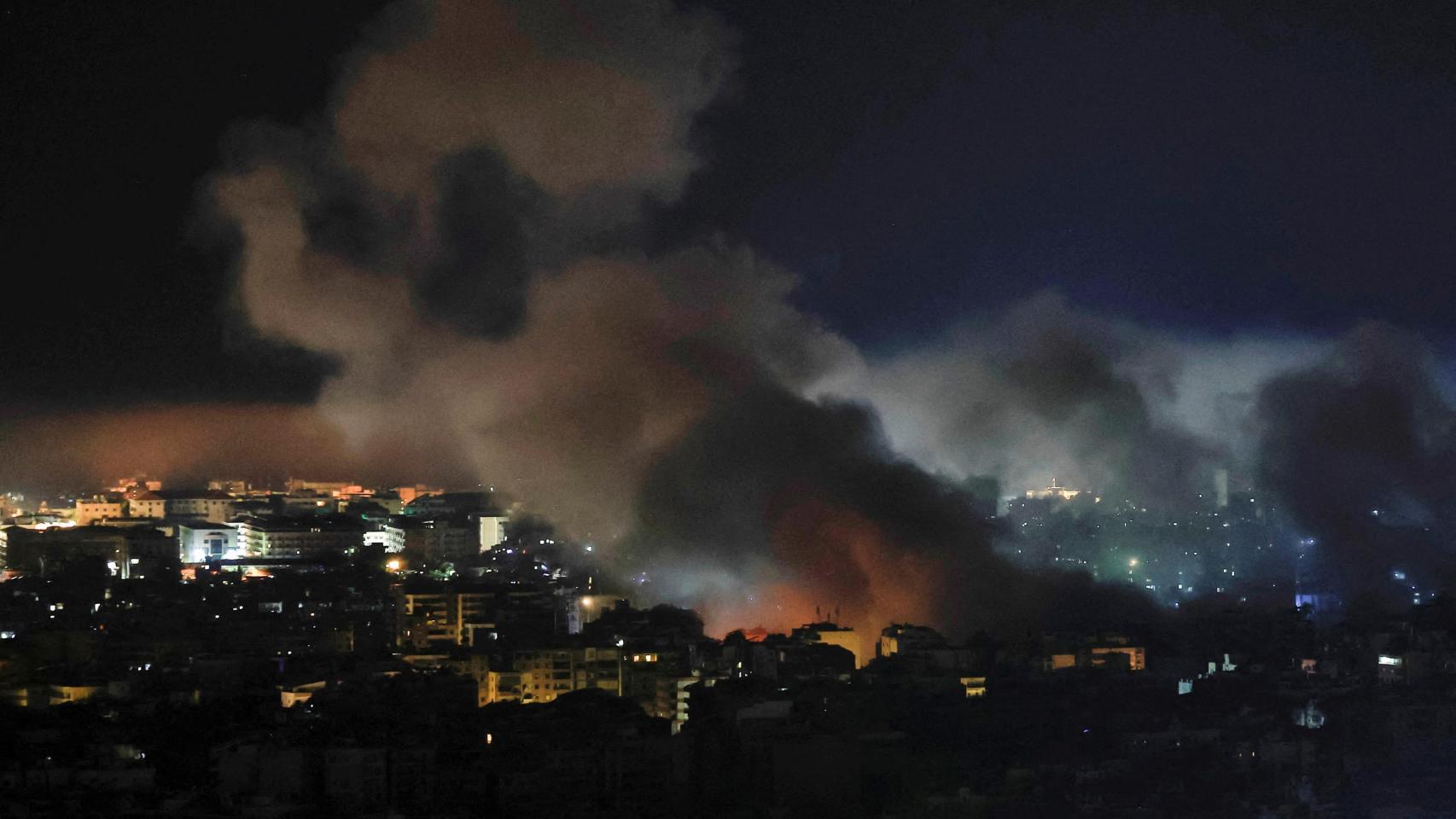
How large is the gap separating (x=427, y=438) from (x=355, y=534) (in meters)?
1.40

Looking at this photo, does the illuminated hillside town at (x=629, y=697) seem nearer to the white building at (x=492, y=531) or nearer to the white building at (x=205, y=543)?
the white building at (x=205, y=543)

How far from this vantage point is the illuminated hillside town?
500 inches

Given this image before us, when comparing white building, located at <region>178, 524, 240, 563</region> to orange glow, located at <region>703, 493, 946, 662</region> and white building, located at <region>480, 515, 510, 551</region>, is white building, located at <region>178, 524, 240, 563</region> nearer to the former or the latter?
white building, located at <region>480, 515, 510, 551</region>

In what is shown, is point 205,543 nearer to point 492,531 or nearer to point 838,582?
point 492,531

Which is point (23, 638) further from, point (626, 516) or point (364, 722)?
point (626, 516)

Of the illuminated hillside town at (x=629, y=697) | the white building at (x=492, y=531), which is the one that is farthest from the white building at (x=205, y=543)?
the white building at (x=492, y=531)

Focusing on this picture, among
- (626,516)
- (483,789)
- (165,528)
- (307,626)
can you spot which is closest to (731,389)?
(626,516)

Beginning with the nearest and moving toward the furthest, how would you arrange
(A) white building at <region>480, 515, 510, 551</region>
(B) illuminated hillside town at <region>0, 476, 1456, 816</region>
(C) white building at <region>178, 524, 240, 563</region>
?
(B) illuminated hillside town at <region>0, 476, 1456, 816</region>
(C) white building at <region>178, 524, 240, 563</region>
(A) white building at <region>480, 515, 510, 551</region>

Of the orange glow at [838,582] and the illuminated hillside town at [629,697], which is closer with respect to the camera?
the illuminated hillside town at [629,697]

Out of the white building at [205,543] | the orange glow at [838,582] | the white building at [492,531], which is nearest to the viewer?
the orange glow at [838,582]

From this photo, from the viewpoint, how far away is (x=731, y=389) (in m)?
21.8

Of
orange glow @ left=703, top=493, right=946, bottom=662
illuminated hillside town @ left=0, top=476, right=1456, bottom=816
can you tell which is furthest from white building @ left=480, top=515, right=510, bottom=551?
orange glow @ left=703, top=493, right=946, bottom=662

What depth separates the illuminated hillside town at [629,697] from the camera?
12.7m

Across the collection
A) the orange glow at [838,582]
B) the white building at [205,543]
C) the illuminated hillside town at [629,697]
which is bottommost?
the illuminated hillside town at [629,697]
